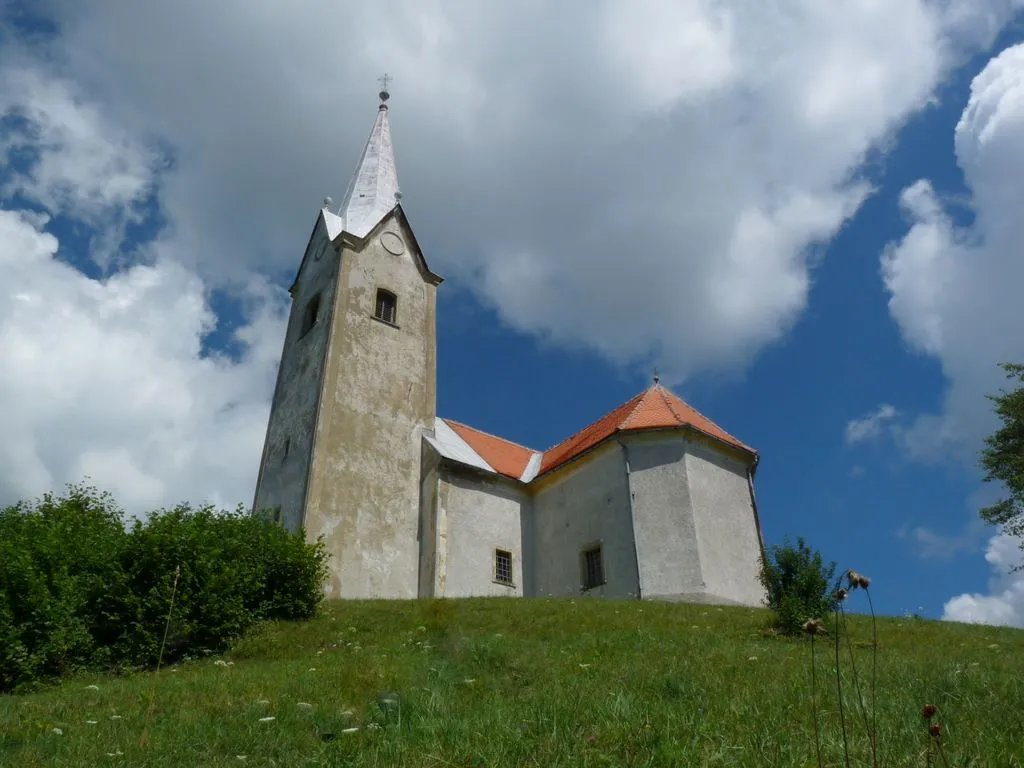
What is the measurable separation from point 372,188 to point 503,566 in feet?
56.0

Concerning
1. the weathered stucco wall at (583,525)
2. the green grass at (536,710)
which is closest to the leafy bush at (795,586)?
the green grass at (536,710)

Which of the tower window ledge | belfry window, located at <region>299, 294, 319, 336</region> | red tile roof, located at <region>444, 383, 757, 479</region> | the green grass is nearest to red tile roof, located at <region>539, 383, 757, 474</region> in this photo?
red tile roof, located at <region>444, 383, 757, 479</region>

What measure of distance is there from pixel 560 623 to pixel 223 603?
677cm

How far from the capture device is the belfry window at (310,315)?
26734 millimetres

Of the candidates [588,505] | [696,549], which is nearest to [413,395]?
[588,505]

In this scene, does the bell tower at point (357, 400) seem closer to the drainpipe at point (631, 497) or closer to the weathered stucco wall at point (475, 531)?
the weathered stucco wall at point (475, 531)

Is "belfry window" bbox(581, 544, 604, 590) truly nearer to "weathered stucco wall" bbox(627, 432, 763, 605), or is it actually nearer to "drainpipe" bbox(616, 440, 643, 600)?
"drainpipe" bbox(616, 440, 643, 600)

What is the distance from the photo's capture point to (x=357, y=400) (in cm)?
2362

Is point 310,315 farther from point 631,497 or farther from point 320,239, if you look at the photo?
point 631,497

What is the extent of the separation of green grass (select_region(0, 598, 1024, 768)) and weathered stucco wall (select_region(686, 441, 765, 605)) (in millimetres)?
9570

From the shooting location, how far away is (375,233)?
27766 millimetres

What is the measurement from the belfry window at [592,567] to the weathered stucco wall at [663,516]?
1736 mm

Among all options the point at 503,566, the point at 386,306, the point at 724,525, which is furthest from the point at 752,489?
the point at 386,306

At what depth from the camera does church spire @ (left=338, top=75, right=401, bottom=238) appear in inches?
1138
